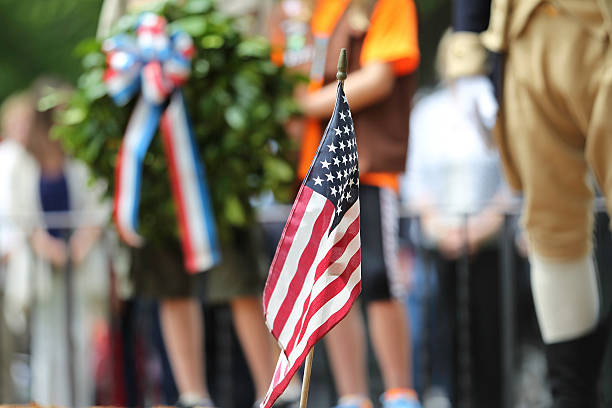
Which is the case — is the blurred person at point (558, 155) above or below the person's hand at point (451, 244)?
above

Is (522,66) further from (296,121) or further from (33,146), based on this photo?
(33,146)

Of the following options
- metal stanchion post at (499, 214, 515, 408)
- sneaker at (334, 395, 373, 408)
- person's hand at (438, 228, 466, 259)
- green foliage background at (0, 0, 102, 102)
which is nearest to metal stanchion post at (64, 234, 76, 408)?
person's hand at (438, 228, 466, 259)

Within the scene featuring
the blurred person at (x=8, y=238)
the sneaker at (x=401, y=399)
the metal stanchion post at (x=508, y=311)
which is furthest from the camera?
the blurred person at (x=8, y=238)

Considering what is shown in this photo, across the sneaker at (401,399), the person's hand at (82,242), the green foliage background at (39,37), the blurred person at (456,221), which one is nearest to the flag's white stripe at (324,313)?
the sneaker at (401,399)

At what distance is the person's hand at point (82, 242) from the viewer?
245 inches

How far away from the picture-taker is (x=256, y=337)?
4801 mm

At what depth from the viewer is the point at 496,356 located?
5.73 meters

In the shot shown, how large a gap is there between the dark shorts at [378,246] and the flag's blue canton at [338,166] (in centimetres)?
166

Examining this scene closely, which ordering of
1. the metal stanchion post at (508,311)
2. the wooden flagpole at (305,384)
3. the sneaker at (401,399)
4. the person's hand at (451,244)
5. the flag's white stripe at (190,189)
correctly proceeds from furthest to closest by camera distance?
the person's hand at (451,244) → the metal stanchion post at (508,311) → the flag's white stripe at (190,189) → the sneaker at (401,399) → the wooden flagpole at (305,384)

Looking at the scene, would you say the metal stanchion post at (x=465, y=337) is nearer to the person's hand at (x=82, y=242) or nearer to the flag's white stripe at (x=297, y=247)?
the person's hand at (x=82, y=242)

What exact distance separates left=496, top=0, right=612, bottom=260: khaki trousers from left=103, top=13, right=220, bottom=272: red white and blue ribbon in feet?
5.14

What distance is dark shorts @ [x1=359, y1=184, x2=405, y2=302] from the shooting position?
14.5ft

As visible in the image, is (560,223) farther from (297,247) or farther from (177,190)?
(177,190)

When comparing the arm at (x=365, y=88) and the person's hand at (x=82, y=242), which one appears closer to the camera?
the arm at (x=365, y=88)
